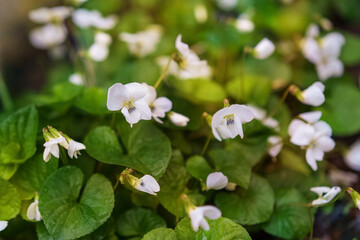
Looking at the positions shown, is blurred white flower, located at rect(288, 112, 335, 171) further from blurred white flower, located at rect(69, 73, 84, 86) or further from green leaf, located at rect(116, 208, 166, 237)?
blurred white flower, located at rect(69, 73, 84, 86)

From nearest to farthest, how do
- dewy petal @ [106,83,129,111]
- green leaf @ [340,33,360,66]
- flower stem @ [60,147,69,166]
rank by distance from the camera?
1. dewy petal @ [106,83,129,111]
2. flower stem @ [60,147,69,166]
3. green leaf @ [340,33,360,66]

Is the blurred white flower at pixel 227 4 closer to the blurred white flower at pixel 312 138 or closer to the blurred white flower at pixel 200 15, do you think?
the blurred white flower at pixel 200 15

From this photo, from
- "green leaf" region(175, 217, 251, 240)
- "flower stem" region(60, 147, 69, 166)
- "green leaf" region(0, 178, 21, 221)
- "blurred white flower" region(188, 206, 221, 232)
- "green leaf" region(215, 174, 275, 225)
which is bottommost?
"green leaf" region(215, 174, 275, 225)

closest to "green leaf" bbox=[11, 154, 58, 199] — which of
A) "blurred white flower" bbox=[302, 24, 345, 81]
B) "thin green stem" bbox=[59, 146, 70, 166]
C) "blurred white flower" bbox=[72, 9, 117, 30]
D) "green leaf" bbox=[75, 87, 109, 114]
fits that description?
"thin green stem" bbox=[59, 146, 70, 166]

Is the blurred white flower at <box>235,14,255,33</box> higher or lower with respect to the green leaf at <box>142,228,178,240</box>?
higher

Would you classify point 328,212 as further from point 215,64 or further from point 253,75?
point 215,64

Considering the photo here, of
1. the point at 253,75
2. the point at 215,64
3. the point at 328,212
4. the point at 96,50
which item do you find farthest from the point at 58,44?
the point at 328,212

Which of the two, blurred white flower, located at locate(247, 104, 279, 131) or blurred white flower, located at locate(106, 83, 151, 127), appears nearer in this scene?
blurred white flower, located at locate(106, 83, 151, 127)
